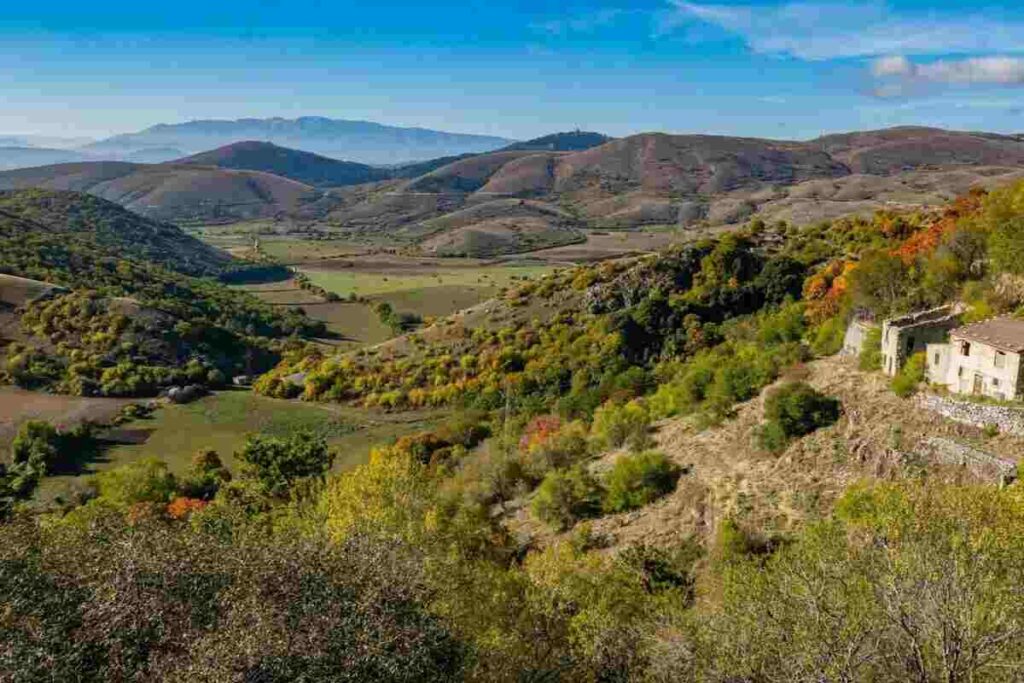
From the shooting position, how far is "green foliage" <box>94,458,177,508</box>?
113 feet

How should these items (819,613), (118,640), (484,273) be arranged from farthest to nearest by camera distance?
(484,273), (819,613), (118,640)

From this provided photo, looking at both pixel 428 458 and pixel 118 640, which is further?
pixel 428 458

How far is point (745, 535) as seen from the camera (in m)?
20.8

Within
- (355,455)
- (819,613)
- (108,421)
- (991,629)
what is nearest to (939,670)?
(991,629)

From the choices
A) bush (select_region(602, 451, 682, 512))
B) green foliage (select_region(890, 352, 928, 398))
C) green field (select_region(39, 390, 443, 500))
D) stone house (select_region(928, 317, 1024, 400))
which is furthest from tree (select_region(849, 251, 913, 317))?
green field (select_region(39, 390, 443, 500))

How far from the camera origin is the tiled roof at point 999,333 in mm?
21188

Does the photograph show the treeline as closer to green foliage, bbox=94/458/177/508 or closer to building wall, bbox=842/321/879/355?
green foliage, bbox=94/458/177/508

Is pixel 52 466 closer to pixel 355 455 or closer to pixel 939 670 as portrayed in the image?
pixel 355 455

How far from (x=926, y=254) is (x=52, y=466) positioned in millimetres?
47688

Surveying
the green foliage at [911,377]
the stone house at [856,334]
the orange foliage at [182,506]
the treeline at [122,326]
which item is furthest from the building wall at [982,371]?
the treeline at [122,326]

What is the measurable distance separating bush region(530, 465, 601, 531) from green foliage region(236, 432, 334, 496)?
41.8 feet

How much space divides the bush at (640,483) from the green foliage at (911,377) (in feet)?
24.7

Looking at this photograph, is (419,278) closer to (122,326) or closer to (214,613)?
(122,326)

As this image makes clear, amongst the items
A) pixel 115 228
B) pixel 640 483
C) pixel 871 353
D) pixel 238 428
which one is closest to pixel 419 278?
pixel 115 228
